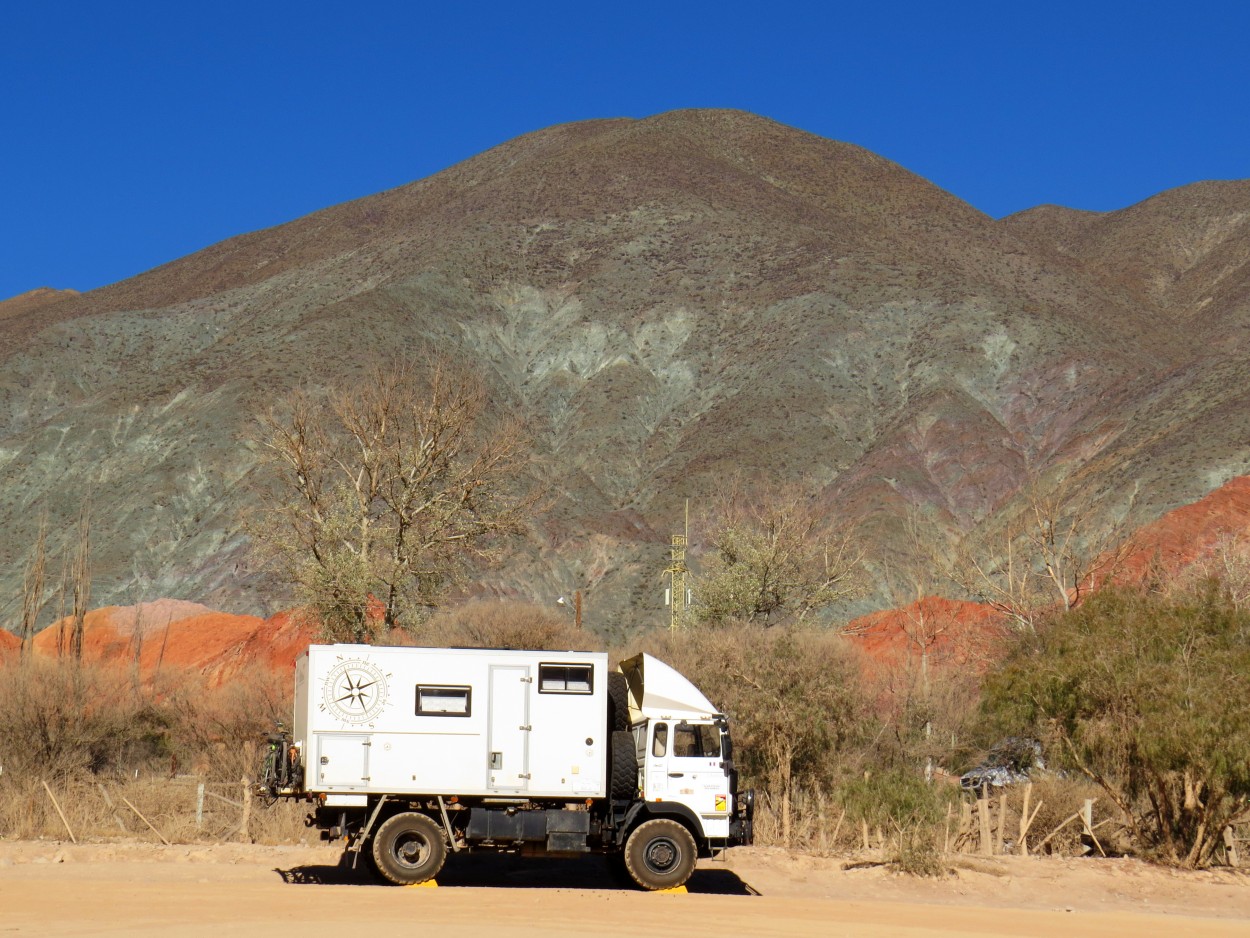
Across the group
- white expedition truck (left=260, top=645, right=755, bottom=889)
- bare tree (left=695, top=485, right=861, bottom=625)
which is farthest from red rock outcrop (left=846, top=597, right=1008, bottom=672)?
white expedition truck (left=260, top=645, right=755, bottom=889)

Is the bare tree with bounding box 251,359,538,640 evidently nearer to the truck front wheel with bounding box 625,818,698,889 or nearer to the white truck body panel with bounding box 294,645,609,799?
the white truck body panel with bounding box 294,645,609,799

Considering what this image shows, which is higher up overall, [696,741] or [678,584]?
[678,584]

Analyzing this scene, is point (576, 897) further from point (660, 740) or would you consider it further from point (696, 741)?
point (696, 741)

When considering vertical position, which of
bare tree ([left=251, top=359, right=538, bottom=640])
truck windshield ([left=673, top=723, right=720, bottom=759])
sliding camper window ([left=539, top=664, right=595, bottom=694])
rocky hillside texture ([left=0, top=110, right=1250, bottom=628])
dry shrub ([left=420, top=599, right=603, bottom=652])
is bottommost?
truck windshield ([left=673, top=723, right=720, bottom=759])

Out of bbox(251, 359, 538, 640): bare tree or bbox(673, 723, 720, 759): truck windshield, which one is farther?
bbox(251, 359, 538, 640): bare tree

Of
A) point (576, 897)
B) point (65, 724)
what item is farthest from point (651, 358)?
point (576, 897)

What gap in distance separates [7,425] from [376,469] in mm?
63547

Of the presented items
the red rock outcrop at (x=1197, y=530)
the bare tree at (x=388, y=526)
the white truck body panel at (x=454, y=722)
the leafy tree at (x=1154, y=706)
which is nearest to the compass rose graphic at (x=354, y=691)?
the white truck body panel at (x=454, y=722)

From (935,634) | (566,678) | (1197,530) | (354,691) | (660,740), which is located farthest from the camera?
(1197,530)

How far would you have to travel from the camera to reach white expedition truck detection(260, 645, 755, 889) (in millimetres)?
20641

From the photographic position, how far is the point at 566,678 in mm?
21047

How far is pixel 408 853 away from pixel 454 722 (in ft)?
6.33

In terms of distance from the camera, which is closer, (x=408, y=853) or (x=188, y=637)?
(x=408, y=853)

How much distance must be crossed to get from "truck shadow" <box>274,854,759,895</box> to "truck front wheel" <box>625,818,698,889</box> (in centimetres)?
47
